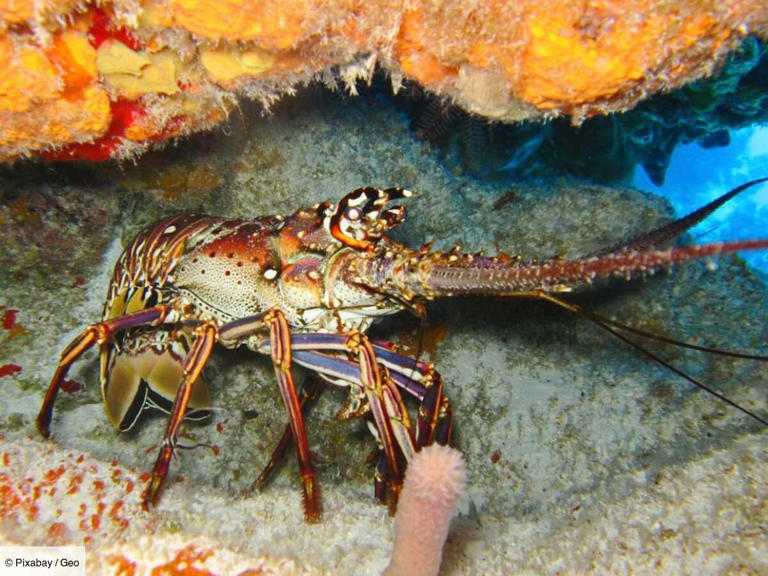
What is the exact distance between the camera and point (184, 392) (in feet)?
7.95

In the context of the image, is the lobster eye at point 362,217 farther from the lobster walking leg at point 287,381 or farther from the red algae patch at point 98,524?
the red algae patch at point 98,524

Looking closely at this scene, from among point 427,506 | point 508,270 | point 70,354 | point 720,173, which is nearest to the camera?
point 427,506

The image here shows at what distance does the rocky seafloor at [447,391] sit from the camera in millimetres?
1805

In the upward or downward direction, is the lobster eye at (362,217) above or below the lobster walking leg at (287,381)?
above

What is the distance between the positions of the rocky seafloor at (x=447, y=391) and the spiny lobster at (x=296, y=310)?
0.95ft

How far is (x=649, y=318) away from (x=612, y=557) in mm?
1956

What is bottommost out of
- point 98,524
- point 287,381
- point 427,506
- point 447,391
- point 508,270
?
point 98,524

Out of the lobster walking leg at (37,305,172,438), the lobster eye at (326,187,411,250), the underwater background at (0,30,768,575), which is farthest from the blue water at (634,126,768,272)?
the lobster walking leg at (37,305,172,438)

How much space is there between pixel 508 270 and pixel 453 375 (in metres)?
2.10

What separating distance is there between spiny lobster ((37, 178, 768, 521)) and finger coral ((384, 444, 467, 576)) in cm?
74

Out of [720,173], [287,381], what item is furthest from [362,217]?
[720,173]

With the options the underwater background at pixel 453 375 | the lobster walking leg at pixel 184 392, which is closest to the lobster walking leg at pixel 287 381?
the underwater background at pixel 453 375

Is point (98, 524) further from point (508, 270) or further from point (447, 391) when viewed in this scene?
point (447, 391)

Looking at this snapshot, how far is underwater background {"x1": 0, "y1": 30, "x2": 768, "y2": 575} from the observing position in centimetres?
185
